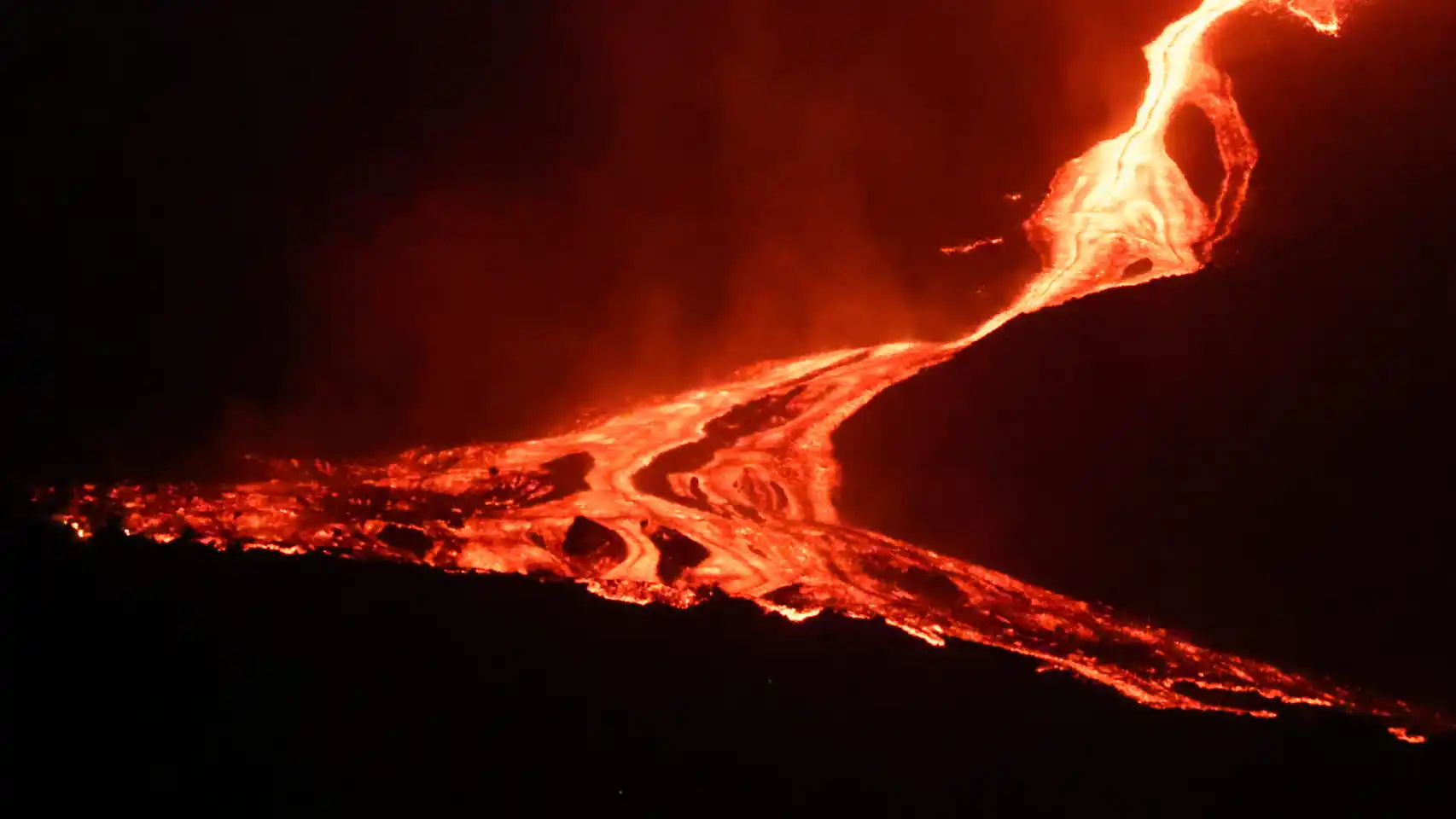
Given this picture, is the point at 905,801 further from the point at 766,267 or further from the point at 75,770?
the point at 766,267

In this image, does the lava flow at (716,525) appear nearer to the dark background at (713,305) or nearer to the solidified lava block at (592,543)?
the solidified lava block at (592,543)

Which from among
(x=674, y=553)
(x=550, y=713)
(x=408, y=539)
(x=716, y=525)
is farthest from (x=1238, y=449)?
(x=408, y=539)

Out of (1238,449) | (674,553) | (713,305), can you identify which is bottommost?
(674,553)

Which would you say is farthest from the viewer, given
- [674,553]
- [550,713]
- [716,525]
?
[716,525]

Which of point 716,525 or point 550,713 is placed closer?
point 550,713

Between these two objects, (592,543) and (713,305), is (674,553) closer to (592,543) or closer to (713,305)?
(592,543)

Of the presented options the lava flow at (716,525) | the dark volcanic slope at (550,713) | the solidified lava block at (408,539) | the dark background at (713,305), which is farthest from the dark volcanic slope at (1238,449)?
the solidified lava block at (408,539)

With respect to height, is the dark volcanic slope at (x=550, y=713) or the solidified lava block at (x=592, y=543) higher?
the solidified lava block at (x=592, y=543)

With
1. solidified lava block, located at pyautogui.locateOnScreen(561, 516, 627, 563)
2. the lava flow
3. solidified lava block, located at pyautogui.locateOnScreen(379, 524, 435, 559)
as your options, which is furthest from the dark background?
solidified lava block, located at pyautogui.locateOnScreen(561, 516, 627, 563)
